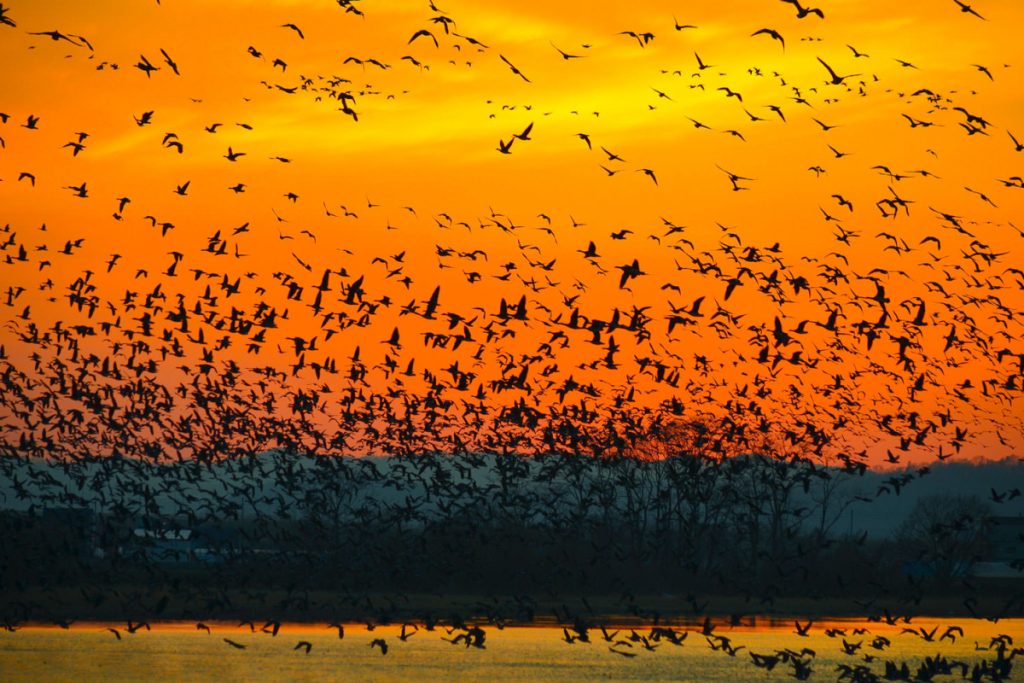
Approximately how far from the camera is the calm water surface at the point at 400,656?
231 ft

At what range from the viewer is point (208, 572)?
117 meters

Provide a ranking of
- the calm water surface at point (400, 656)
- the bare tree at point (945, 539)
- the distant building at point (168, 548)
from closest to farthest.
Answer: the distant building at point (168, 548)
the calm water surface at point (400, 656)
the bare tree at point (945, 539)

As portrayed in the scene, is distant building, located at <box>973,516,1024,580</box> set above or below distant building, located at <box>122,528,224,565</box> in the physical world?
below

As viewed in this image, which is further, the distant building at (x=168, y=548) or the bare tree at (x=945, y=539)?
the bare tree at (x=945, y=539)

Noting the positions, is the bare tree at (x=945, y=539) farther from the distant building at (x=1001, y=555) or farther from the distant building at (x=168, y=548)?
the distant building at (x=168, y=548)

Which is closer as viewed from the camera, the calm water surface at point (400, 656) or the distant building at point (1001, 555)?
the calm water surface at point (400, 656)

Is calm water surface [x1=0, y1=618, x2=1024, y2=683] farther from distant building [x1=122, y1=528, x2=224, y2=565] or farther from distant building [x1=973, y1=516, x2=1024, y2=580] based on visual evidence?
distant building [x1=973, y1=516, x2=1024, y2=580]

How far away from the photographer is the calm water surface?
2771 inches

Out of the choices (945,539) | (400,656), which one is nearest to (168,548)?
(400,656)

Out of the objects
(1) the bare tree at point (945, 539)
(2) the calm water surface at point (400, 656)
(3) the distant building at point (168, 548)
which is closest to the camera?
(3) the distant building at point (168, 548)

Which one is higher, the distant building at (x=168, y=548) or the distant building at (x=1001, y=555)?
the distant building at (x=168, y=548)

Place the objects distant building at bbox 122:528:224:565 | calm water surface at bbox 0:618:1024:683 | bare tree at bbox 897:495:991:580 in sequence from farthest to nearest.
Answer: bare tree at bbox 897:495:991:580 < calm water surface at bbox 0:618:1024:683 < distant building at bbox 122:528:224:565

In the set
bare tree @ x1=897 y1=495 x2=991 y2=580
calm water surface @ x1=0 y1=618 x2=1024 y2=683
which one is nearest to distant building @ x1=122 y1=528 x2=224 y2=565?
calm water surface @ x1=0 y1=618 x2=1024 y2=683

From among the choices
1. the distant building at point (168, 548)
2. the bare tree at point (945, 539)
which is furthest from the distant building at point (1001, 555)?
the distant building at point (168, 548)
